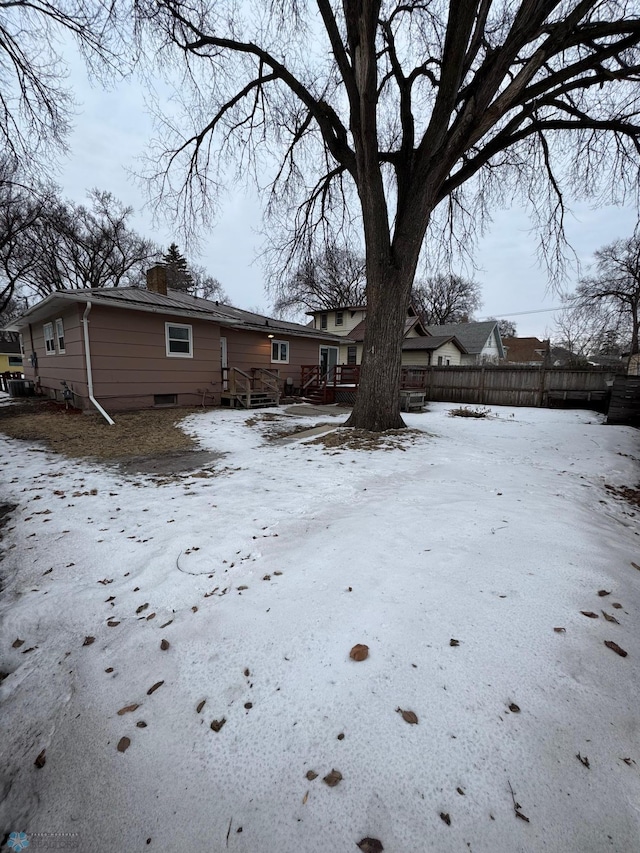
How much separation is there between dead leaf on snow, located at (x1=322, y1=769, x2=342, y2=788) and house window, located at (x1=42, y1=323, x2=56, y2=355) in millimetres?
14179

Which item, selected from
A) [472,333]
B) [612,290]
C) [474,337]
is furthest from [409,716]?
[612,290]

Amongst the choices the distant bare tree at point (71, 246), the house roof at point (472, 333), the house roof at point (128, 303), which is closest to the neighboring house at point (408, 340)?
the house roof at point (472, 333)

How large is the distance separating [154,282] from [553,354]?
4443 cm

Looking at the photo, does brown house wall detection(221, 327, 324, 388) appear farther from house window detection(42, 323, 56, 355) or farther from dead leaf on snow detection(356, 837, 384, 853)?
dead leaf on snow detection(356, 837, 384, 853)

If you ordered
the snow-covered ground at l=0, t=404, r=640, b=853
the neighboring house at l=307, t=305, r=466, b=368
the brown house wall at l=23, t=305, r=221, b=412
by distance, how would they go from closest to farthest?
the snow-covered ground at l=0, t=404, r=640, b=853 → the brown house wall at l=23, t=305, r=221, b=412 → the neighboring house at l=307, t=305, r=466, b=368

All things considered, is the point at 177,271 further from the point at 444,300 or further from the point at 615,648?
the point at 615,648

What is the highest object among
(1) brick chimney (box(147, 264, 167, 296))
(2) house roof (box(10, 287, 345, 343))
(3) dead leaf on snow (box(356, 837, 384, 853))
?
(1) brick chimney (box(147, 264, 167, 296))

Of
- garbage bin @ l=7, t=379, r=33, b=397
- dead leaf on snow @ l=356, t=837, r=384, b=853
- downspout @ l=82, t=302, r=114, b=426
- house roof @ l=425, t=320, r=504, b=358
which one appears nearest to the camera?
dead leaf on snow @ l=356, t=837, r=384, b=853

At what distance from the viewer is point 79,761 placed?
1.38m

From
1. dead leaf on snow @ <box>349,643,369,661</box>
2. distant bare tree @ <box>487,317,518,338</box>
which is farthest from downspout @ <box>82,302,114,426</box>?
distant bare tree @ <box>487,317,518,338</box>

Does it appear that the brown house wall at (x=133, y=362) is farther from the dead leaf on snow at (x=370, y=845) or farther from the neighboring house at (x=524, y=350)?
the neighboring house at (x=524, y=350)

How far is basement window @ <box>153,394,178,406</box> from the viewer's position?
10812mm

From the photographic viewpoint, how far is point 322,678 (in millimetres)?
1659

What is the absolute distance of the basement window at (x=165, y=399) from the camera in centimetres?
1081
